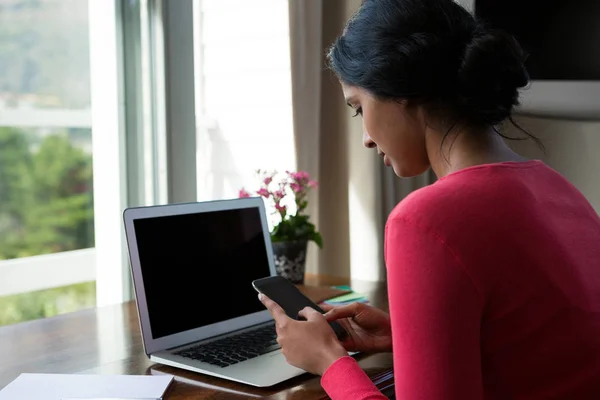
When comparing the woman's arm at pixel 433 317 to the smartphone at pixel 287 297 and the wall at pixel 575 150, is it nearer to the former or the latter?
the smartphone at pixel 287 297

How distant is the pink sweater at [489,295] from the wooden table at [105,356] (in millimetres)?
309

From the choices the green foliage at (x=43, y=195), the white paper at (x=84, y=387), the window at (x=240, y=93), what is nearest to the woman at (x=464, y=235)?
the white paper at (x=84, y=387)

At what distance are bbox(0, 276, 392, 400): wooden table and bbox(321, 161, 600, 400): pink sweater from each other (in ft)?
1.01

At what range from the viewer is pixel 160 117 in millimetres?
2010

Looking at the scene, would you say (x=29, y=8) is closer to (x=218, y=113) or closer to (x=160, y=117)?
(x=160, y=117)

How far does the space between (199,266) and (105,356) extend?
235mm

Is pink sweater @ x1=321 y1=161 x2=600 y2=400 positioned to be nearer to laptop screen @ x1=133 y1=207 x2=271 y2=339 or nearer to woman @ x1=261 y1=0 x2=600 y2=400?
woman @ x1=261 y1=0 x2=600 y2=400

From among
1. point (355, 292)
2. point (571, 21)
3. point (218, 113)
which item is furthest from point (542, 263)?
point (571, 21)

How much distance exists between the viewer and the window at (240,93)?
2221 mm

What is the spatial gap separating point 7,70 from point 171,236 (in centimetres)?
72

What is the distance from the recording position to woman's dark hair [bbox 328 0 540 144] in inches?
38.0

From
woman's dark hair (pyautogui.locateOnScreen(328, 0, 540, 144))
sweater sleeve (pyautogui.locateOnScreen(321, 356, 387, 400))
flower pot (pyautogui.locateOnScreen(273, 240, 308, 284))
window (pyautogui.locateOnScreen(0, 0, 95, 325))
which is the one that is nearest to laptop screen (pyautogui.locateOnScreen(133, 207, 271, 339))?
flower pot (pyautogui.locateOnScreen(273, 240, 308, 284))

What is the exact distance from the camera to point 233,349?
129cm

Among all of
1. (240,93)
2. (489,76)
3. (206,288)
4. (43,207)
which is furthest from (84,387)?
(240,93)
